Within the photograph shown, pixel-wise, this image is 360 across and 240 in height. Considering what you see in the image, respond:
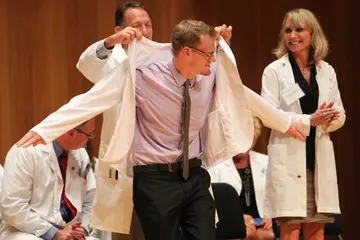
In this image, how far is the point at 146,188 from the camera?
11.3 ft

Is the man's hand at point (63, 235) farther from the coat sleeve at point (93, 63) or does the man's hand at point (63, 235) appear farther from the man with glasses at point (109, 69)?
the coat sleeve at point (93, 63)

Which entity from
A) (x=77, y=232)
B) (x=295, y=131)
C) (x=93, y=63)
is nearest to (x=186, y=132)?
(x=295, y=131)

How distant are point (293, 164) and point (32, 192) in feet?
5.23

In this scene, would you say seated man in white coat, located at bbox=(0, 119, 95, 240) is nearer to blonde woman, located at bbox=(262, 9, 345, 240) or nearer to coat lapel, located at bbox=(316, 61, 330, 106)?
blonde woman, located at bbox=(262, 9, 345, 240)

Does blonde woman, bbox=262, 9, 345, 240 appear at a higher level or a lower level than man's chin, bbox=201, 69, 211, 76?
lower

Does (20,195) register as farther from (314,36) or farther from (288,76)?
(314,36)

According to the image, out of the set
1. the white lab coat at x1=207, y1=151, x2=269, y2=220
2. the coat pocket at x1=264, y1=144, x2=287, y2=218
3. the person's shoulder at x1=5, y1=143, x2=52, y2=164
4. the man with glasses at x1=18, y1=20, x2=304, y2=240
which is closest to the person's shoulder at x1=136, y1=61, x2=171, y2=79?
the man with glasses at x1=18, y1=20, x2=304, y2=240

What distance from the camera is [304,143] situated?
4.39 metres

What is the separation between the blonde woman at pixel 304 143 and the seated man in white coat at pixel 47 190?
1170 mm

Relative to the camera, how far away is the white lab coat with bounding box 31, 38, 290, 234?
3.39 m

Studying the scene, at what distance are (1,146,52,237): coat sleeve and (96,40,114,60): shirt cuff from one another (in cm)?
75

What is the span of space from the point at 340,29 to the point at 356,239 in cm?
201

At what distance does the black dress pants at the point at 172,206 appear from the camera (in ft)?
11.2

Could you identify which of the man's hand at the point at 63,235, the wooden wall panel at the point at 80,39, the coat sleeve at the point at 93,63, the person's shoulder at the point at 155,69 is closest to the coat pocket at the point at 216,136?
the person's shoulder at the point at 155,69
